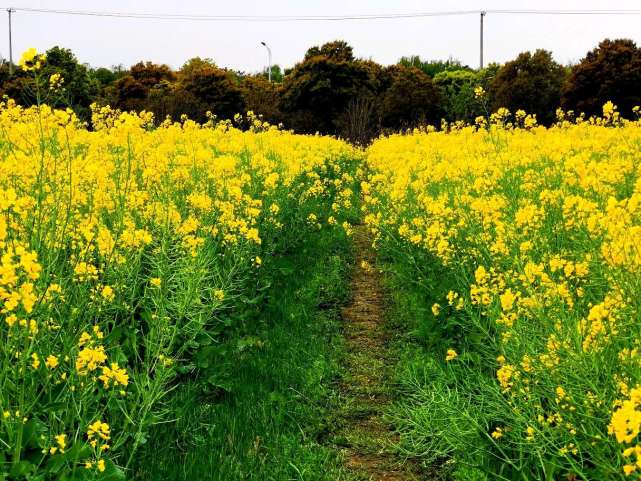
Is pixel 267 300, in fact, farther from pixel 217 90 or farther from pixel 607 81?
pixel 217 90

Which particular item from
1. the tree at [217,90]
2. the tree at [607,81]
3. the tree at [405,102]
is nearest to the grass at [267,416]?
the tree at [607,81]

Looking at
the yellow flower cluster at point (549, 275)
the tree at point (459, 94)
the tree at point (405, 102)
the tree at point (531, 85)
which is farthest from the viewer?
the tree at point (459, 94)

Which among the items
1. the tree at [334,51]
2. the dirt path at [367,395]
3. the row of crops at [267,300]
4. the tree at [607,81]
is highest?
the tree at [334,51]

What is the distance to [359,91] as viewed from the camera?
114ft

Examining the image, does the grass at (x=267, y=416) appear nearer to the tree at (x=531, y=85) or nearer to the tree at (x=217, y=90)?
the tree at (x=531, y=85)

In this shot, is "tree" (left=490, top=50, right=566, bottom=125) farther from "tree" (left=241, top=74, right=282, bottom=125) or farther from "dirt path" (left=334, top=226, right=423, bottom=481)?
"dirt path" (left=334, top=226, right=423, bottom=481)

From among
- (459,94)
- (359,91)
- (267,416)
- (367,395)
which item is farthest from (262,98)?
(267,416)

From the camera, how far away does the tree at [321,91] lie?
33625 mm

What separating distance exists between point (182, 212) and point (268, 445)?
1941 millimetres

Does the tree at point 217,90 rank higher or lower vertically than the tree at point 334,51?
lower

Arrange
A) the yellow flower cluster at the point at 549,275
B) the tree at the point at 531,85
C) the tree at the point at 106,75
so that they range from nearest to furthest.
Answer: the yellow flower cluster at the point at 549,275, the tree at the point at 531,85, the tree at the point at 106,75

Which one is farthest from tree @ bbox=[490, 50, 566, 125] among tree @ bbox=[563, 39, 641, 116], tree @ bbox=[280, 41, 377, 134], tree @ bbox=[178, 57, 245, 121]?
tree @ bbox=[178, 57, 245, 121]

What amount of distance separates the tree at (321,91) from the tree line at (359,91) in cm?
6

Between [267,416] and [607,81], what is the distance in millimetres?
24121
